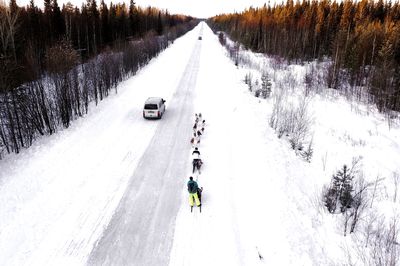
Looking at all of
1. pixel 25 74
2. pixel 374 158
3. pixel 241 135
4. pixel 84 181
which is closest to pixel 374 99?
pixel 374 158

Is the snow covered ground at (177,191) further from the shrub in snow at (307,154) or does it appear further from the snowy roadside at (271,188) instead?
the shrub in snow at (307,154)

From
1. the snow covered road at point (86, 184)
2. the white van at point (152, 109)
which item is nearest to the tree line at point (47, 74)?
the snow covered road at point (86, 184)

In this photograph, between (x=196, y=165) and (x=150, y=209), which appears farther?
(x=196, y=165)

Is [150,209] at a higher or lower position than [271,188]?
lower

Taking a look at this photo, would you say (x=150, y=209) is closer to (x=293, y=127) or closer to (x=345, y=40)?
(x=293, y=127)

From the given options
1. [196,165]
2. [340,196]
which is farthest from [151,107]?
[340,196]

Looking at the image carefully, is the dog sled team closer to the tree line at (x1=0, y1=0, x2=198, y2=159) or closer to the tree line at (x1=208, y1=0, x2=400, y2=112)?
the tree line at (x1=0, y1=0, x2=198, y2=159)
